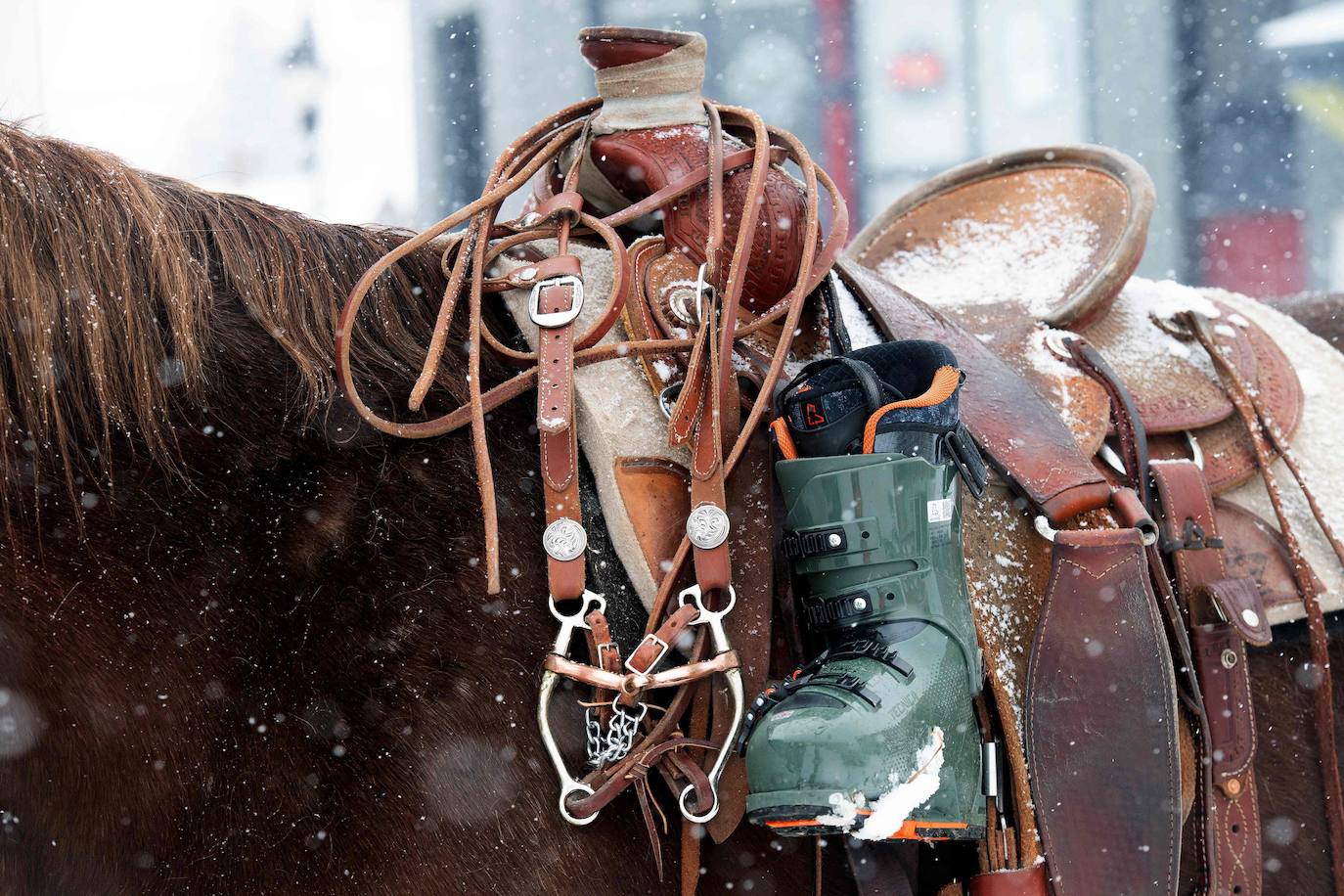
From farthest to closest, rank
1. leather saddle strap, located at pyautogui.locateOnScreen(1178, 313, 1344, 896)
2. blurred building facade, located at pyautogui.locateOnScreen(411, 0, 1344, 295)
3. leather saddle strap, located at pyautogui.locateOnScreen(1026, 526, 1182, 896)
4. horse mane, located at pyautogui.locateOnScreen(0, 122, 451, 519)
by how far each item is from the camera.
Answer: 1. blurred building facade, located at pyautogui.locateOnScreen(411, 0, 1344, 295)
2. leather saddle strap, located at pyautogui.locateOnScreen(1178, 313, 1344, 896)
3. leather saddle strap, located at pyautogui.locateOnScreen(1026, 526, 1182, 896)
4. horse mane, located at pyautogui.locateOnScreen(0, 122, 451, 519)

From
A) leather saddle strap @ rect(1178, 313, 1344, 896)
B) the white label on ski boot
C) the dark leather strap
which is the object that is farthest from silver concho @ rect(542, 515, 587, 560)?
leather saddle strap @ rect(1178, 313, 1344, 896)

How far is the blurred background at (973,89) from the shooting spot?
8.20 metres

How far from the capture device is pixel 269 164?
10086 mm

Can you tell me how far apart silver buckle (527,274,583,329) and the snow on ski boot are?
11.8 inches

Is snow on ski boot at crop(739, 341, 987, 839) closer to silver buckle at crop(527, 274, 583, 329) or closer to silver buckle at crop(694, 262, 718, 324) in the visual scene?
silver buckle at crop(694, 262, 718, 324)

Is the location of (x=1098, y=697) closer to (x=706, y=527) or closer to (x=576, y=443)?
(x=706, y=527)

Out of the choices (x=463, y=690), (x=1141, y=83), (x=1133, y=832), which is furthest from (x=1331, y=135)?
(x=463, y=690)

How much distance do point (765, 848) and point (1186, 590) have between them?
0.80 metres

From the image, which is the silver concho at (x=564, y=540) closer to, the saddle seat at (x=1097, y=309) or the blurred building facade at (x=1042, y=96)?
the saddle seat at (x=1097, y=309)

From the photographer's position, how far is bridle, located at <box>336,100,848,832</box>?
1308 millimetres

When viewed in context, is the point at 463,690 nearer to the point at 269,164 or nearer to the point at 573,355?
the point at 573,355

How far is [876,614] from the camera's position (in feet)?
4.43

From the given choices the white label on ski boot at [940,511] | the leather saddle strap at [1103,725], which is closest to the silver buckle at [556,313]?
the white label on ski boot at [940,511]

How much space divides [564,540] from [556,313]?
0.96 feet
